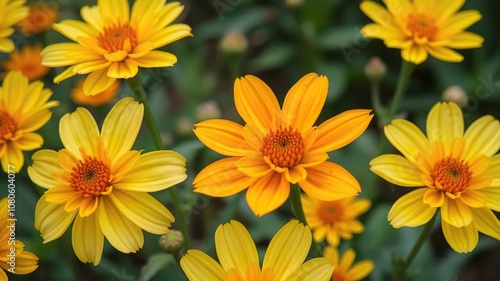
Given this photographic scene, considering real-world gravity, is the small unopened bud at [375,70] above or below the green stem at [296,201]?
below

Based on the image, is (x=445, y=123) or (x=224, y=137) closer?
(x=224, y=137)

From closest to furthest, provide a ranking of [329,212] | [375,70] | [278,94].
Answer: [329,212] → [375,70] → [278,94]

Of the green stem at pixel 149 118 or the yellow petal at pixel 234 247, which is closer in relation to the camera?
the yellow petal at pixel 234 247

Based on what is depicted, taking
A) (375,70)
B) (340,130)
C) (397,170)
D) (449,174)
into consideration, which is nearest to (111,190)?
(340,130)

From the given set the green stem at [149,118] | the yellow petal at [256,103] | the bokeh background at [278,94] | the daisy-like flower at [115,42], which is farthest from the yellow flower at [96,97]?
the yellow petal at [256,103]

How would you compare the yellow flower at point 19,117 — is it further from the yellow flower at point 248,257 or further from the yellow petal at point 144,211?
the yellow flower at point 248,257

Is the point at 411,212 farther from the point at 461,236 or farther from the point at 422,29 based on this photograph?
the point at 422,29

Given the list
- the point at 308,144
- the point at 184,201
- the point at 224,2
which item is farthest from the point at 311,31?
the point at 308,144
